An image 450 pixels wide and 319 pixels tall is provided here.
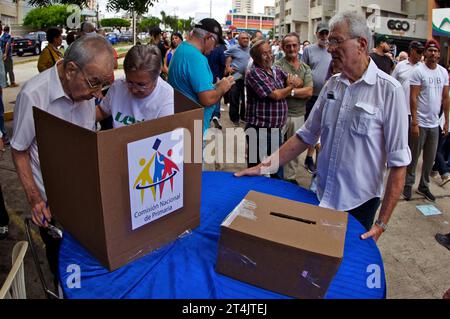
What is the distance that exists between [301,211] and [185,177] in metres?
0.47

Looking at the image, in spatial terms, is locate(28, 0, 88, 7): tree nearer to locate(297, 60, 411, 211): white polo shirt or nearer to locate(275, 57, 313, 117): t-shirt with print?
locate(275, 57, 313, 117): t-shirt with print

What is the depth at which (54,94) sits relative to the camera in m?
1.71

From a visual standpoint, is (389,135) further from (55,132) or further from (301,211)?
(55,132)

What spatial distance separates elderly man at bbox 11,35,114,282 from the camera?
5.18ft

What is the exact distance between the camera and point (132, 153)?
Result: 120cm

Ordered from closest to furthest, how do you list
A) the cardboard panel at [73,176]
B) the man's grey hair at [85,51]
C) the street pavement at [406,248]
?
the cardboard panel at [73,176] → the man's grey hair at [85,51] → the street pavement at [406,248]

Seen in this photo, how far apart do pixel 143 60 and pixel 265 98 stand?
2.21 meters

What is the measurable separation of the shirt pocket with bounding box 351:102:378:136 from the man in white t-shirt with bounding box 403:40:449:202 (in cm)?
289

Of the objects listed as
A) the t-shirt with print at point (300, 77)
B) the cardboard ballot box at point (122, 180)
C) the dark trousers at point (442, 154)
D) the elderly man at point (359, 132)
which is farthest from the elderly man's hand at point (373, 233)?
the dark trousers at point (442, 154)

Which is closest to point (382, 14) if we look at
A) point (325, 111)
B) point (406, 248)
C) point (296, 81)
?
point (296, 81)

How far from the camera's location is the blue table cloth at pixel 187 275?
124 cm

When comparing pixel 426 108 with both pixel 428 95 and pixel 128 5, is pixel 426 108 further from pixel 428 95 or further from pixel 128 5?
pixel 128 5

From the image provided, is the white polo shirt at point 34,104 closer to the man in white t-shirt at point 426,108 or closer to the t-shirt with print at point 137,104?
the t-shirt with print at point 137,104

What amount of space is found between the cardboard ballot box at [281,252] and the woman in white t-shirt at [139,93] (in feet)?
2.81
